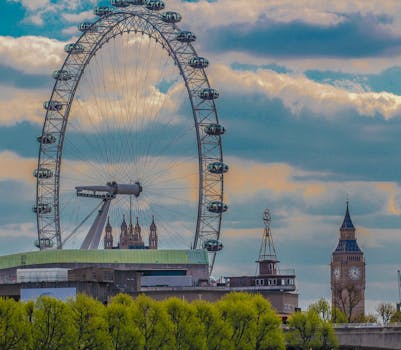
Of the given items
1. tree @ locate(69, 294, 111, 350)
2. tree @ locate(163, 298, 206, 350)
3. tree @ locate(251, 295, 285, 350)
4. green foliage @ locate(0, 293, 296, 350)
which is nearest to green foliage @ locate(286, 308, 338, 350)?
green foliage @ locate(0, 293, 296, 350)

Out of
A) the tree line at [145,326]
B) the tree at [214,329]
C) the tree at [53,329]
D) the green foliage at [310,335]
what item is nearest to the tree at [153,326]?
the tree line at [145,326]

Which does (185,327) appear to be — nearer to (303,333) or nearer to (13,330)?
(13,330)

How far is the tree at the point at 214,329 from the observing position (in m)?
182

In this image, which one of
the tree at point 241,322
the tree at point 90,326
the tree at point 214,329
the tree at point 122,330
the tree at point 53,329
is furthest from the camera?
the tree at point 241,322

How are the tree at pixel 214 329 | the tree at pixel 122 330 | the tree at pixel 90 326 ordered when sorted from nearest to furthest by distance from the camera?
the tree at pixel 90 326 → the tree at pixel 122 330 → the tree at pixel 214 329

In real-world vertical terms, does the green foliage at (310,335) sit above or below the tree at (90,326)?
above

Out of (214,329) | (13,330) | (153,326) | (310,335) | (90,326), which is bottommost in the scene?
(13,330)

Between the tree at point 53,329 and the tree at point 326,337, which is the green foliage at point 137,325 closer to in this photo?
the tree at point 53,329

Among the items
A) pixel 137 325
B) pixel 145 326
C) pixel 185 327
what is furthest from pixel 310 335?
pixel 137 325

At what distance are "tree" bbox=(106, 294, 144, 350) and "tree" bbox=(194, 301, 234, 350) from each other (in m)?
9.17

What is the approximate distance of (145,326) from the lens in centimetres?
17850

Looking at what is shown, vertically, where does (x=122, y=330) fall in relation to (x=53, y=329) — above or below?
above

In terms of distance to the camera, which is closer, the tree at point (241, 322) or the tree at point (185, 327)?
the tree at point (185, 327)

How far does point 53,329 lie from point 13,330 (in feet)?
13.9
